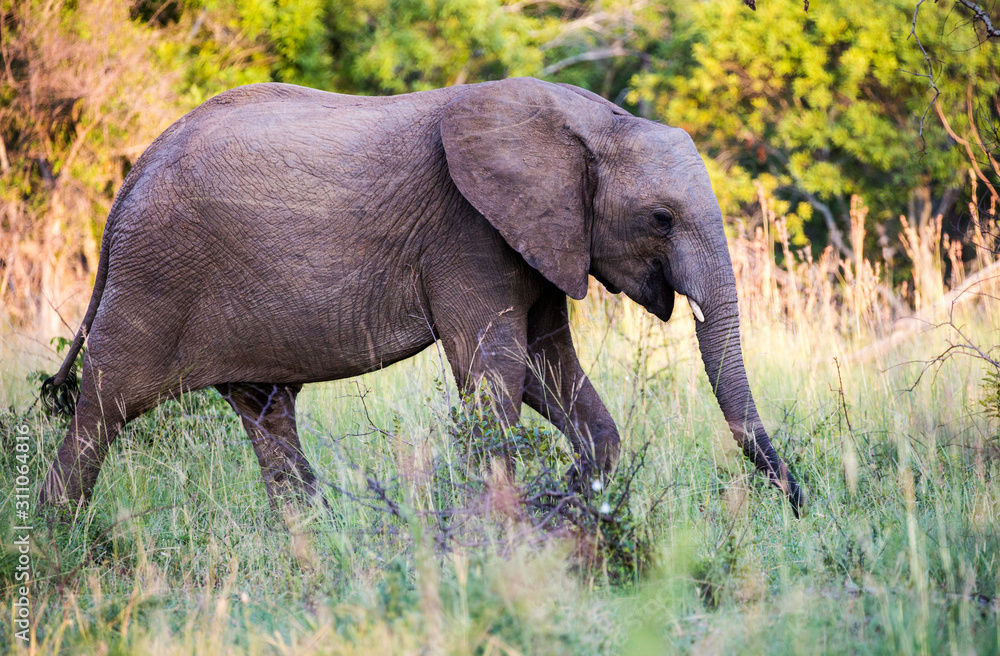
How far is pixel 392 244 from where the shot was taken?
478 cm

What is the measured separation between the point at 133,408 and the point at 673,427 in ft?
10.4

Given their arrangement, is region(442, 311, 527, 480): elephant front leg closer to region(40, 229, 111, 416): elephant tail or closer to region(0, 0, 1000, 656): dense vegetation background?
region(0, 0, 1000, 656): dense vegetation background

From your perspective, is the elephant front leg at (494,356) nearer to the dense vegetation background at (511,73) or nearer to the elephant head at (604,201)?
the elephant head at (604,201)

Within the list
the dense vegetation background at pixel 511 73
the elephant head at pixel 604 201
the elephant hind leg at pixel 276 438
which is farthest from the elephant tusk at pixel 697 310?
the dense vegetation background at pixel 511 73

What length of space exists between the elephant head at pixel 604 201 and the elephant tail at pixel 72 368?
6.78ft

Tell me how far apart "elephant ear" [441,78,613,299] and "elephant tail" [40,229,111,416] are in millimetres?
2044

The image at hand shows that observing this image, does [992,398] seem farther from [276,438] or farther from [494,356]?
[276,438]

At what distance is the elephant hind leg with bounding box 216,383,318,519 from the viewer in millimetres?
5230

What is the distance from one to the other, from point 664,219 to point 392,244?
1.39 metres

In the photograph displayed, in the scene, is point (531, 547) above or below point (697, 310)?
below

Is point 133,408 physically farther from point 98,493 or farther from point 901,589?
point 901,589

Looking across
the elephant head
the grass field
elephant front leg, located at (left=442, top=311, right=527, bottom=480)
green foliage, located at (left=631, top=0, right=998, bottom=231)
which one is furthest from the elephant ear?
green foliage, located at (left=631, top=0, right=998, bottom=231)

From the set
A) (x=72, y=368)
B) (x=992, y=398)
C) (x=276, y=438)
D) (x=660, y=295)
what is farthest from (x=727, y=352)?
(x=72, y=368)

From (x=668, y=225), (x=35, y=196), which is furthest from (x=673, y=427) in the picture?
(x=35, y=196)
